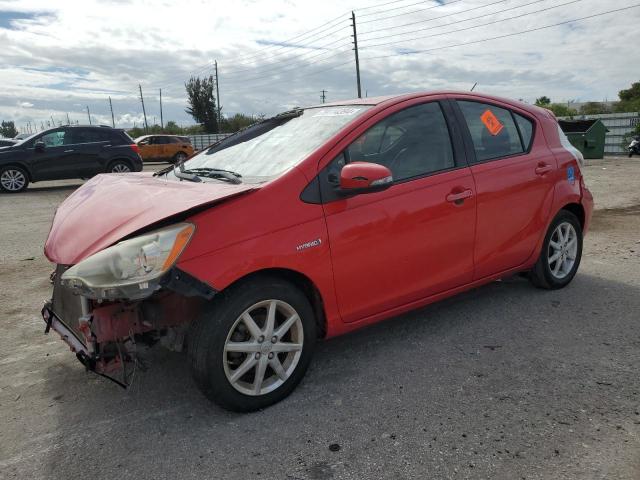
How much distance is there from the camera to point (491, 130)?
3934 millimetres

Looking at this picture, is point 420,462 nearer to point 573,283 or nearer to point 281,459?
point 281,459

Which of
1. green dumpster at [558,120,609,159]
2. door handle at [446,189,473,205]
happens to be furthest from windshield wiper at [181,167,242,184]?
green dumpster at [558,120,609,159]

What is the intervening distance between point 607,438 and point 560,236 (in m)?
2.28

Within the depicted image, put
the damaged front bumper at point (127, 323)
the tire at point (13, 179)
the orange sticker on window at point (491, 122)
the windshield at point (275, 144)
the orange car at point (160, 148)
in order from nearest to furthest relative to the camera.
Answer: the damaged front bumper at point (127, 323), the windshield at point (275, 144), the orange sticker on window at point (491, 122), the tire at point (13, 179), the orange car at point (160, 148)

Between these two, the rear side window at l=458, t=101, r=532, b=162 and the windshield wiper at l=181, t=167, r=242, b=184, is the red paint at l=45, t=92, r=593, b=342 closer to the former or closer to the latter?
the rear side window at l=458, t=101, r=532, b=162

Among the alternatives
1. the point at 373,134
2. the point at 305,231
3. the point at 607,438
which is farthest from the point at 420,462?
the point at 373,134

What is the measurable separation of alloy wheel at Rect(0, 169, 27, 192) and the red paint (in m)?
11.8

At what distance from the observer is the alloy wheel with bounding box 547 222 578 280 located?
4410mm

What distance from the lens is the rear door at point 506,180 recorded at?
3.70 metres

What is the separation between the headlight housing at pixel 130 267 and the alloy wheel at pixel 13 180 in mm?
13273

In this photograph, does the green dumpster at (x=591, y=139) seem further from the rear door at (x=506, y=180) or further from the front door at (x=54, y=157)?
the rear door at (x=506, y=180)

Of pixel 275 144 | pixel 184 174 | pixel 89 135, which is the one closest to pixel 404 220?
pixel 275 144

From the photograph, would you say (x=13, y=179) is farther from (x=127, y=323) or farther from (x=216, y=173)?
(x=127, y=323)

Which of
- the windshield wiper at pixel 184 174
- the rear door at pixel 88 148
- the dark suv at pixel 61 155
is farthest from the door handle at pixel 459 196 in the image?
the rear door at pixel 88 148
